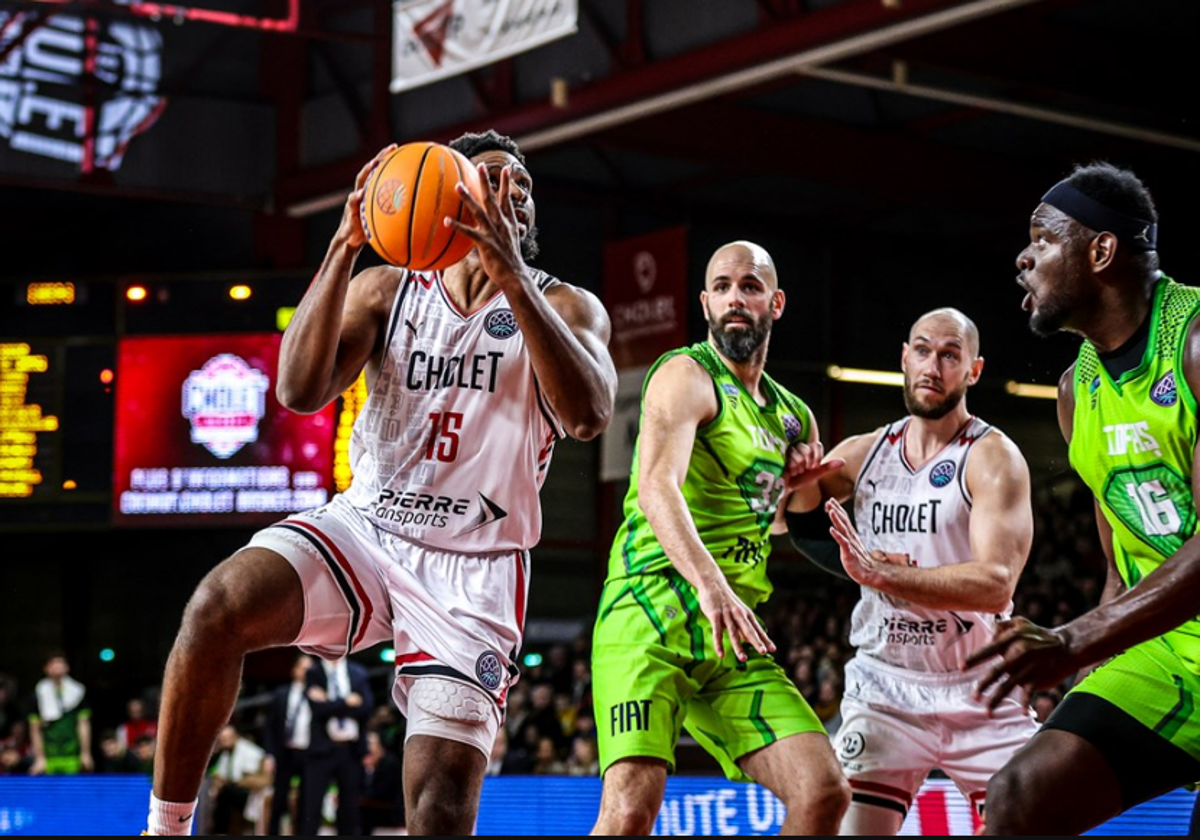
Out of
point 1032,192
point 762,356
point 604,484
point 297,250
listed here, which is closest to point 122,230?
point 297,250

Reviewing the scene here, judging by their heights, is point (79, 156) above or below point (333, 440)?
above

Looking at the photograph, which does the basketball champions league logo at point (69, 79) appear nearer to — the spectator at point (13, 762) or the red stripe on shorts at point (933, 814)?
the spectator at point (13, 762)

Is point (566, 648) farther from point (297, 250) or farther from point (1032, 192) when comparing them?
point (1032, 192)

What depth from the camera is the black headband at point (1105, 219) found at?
Result: 14.9 ft

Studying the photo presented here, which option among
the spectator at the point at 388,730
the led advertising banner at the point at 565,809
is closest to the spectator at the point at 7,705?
the spectator at the point at 388,730

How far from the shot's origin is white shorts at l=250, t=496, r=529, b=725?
4.60m

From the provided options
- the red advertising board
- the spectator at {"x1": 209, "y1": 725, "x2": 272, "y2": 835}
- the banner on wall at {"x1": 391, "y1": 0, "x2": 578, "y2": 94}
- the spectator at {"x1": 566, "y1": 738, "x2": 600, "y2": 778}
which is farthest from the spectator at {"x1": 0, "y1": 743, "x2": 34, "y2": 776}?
the banner on wall at {"x1": 391, "y1": 0, "x2": 578, "y2": 94}

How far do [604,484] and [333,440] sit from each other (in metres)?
6.08

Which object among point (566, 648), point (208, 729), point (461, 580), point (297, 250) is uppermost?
point (297, 250)

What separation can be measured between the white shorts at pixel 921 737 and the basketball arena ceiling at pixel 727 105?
5750mm

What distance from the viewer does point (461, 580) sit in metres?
4.74

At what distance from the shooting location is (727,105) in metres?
16.5

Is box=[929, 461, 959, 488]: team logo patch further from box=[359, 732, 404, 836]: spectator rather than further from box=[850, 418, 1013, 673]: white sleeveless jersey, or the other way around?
box=[359, 732, 404, 836]: spectator

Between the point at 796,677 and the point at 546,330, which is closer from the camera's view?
the point at 546,330
